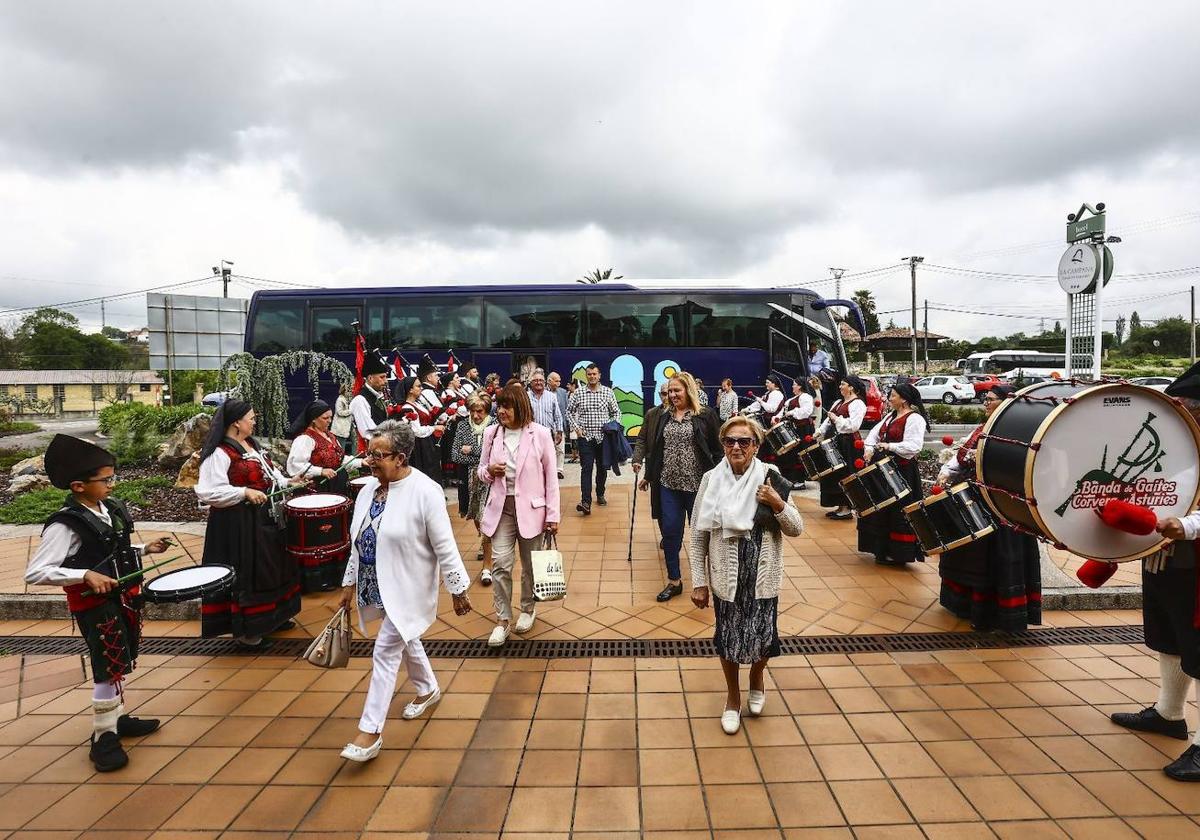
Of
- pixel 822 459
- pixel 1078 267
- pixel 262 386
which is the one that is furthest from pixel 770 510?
pixel 262 386

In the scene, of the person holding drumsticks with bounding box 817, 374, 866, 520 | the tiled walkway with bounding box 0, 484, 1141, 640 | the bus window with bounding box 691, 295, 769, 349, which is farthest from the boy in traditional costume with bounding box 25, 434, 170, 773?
the bus window with bounding box 691, 295, 769, 349

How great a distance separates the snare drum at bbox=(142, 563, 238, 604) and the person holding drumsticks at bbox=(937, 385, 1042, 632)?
4.48 m

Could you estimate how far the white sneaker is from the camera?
4395mm

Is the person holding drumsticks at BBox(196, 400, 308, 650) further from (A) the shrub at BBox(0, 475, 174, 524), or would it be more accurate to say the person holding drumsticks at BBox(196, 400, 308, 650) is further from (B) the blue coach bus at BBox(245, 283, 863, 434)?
(B) the blue coach bus at BBox(245, 283, 863, 434)

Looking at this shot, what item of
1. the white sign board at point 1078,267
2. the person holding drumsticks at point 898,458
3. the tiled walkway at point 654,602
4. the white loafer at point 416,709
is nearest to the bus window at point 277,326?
the tiled walkway at point 654,602

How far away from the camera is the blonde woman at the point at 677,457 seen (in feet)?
15.9

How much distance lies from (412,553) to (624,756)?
1429 mm

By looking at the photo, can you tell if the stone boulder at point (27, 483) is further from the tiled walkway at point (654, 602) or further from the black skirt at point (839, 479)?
the black skirt at point (839, 479)

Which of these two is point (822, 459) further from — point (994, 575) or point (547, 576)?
point (547, 576)

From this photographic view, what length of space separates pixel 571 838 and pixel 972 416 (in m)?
22.3

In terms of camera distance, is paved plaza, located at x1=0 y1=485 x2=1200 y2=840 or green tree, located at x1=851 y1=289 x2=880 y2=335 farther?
green tree, located at x1=851 y1=289 x2=880 y2=335

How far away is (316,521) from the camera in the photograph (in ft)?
14.9

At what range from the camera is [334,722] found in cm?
334

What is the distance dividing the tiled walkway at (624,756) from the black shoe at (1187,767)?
0.06 m
